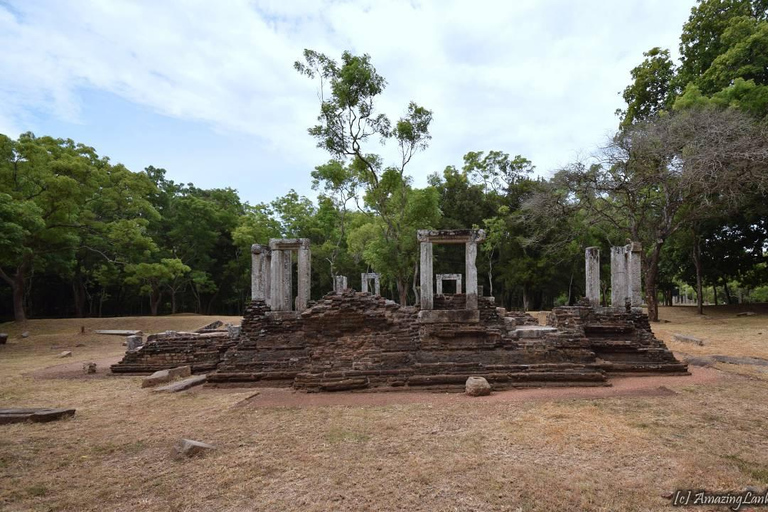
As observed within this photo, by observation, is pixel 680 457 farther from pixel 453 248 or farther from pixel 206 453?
pixel 453 248

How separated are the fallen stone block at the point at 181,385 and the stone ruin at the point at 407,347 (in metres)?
0.35

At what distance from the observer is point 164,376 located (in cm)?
897

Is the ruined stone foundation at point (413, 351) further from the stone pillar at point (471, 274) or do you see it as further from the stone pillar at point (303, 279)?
the stone pillar at point (303, 279)

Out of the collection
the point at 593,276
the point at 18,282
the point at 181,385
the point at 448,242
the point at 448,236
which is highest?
the point at 448,236

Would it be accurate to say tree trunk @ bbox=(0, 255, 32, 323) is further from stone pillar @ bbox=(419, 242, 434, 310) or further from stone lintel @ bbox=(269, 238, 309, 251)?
stone pillar @ bbox=(419, 242, 434, 310)

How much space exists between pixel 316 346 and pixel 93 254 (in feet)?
86.8

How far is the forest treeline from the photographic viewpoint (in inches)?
650

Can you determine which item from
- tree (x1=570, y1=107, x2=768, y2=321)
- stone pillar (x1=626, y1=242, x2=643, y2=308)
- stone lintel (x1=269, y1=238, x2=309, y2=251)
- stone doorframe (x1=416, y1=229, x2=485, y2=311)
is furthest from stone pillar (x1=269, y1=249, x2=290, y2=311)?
tree (x1=570, y1=107, x2=768, y2=321)

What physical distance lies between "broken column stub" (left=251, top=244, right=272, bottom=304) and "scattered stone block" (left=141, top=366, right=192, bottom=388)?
2854 mm

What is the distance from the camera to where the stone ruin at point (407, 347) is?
7996 millimetres

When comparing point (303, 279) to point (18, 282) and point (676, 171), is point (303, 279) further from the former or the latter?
point (18, 282)

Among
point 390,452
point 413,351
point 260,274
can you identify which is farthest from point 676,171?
point 390,452

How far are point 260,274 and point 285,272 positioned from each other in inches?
47.4

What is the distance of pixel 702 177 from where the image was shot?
48.9 feet
